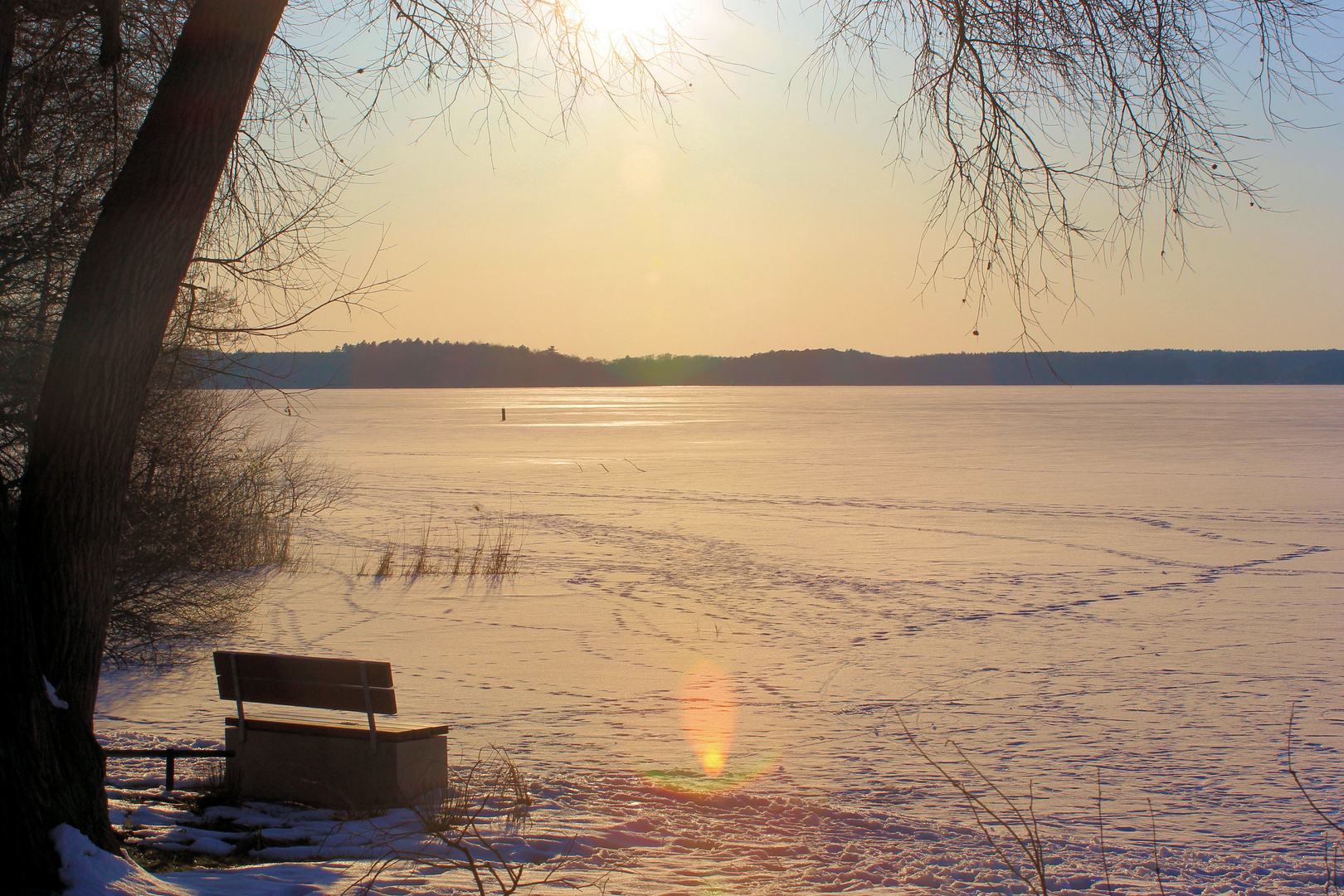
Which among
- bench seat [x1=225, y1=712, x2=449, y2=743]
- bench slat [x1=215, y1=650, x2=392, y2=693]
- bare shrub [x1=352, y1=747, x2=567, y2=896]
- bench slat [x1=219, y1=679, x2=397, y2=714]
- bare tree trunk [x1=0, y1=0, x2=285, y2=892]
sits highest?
bare tree trunk [x1=0, y1=0, x2=285, y2=892]

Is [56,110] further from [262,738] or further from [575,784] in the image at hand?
[575,784]

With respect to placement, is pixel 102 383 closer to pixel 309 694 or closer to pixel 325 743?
pixel 309 694

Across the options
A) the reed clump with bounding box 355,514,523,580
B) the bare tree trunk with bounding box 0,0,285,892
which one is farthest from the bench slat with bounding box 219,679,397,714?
the reed clump with bounding box 355,514,523,580

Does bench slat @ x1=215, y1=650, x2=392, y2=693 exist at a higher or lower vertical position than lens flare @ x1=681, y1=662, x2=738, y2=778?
higher

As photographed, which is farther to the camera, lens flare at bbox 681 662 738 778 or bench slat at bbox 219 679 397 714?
lens flare at bbox 681 662 738 778

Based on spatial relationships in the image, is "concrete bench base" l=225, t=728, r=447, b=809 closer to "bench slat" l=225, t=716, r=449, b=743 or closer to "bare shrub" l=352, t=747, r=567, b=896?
"bench slat" l=225, t=716, r=449, b=743

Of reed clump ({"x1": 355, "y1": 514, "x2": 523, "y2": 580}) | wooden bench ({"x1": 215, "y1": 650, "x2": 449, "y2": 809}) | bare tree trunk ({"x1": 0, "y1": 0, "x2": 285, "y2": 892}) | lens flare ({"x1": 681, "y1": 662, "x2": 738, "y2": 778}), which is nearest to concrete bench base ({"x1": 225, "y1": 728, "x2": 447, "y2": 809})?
wooden bench ({"x1": 215, "y1": 650, "x2": 449, "y2": 809})

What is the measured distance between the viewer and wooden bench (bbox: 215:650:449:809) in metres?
5.15

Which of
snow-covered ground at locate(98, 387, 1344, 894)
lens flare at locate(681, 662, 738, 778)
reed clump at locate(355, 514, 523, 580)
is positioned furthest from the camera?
reed clump at locate(355, 514, 523, 580)

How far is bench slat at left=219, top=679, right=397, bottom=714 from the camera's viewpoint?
5.12m

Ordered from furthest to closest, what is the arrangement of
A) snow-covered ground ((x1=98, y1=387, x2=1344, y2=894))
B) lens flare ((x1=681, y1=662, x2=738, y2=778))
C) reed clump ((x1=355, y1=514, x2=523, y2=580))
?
reed clump ((x1=355, y1=514, x2=523, y2=580)) → lens flare ((x1=681, y1=662, x2=738, y2=778)) → snow-covered ground ((x1=98, y1=387, x2=1344, y2=894))

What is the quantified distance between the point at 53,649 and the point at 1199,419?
59.7 metres

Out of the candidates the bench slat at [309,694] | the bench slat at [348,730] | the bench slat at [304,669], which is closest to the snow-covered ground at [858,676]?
the bench slat at [348,730]

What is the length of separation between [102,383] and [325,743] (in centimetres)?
234
